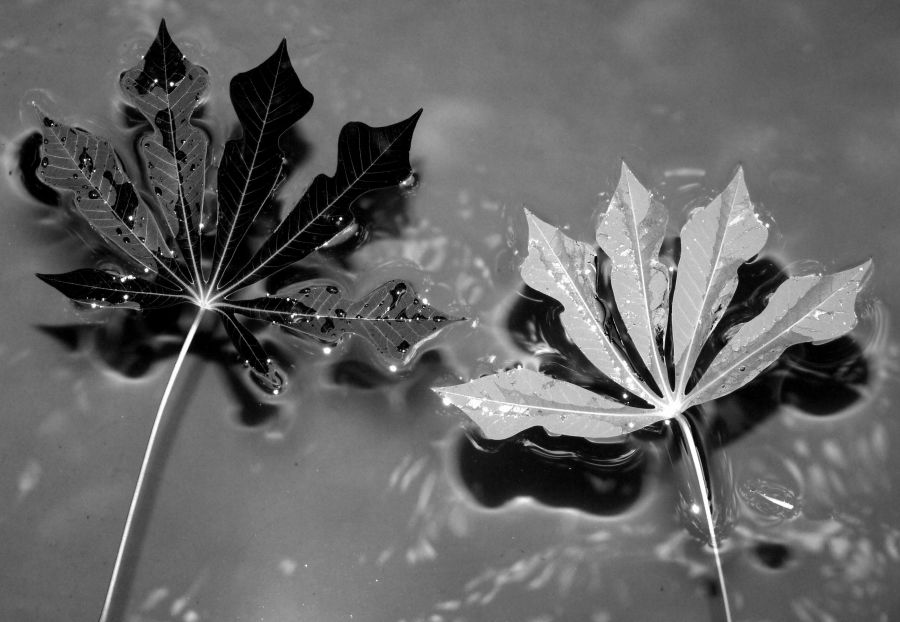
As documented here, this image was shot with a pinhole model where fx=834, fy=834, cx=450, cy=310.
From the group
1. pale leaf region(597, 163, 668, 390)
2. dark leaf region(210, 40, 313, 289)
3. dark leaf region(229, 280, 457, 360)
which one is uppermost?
dark leaf region(210, 40, 313, 289)

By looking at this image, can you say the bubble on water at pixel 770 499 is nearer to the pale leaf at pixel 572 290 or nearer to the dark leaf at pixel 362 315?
the pale leaf at pixel 572 290

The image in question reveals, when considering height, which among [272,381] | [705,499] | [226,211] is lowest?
[705,499]

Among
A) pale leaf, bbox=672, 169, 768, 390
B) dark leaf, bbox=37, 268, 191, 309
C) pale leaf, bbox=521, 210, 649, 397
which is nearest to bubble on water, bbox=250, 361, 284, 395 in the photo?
dark leaf, bbox=37, 268, 191, 309

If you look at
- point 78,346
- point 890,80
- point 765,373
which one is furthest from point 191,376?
point 890,80

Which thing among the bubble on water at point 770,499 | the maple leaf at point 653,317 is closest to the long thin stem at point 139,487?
the maple leaf at point 653,317

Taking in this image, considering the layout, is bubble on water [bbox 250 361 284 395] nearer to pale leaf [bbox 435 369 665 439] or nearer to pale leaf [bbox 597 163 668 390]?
pale leaf [bbox 435 369 665 439]

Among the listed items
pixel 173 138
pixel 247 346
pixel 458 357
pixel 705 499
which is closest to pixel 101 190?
pixel 173 138

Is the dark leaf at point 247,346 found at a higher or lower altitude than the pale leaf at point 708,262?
lower

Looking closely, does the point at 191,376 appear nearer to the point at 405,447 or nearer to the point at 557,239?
the point at 405,447

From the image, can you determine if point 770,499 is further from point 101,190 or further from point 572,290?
point 101,190
